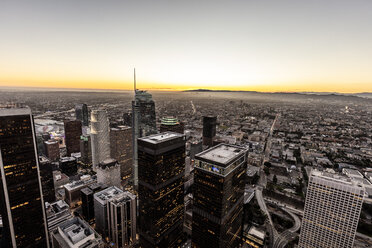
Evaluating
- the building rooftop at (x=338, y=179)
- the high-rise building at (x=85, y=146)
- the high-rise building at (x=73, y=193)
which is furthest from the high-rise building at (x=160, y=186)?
the high-rise building at (x=85, y=146)

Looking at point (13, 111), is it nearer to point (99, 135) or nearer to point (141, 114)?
point (141, 114)

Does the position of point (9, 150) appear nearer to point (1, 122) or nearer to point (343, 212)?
point (1, 122)

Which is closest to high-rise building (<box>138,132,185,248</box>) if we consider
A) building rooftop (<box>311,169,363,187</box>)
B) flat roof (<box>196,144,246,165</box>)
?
flat roof (<box>196,144,246,165</box>)

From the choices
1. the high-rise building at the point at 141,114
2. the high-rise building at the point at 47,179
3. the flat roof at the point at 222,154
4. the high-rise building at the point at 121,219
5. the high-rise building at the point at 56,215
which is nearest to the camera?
the flat roof at the point at 222,154

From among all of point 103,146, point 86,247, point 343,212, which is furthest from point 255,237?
point 103,146

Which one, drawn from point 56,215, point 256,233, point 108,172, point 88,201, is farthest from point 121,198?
point 256,233

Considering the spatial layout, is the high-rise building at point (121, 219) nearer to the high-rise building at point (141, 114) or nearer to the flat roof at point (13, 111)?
the high-rise building at point (141, 114)

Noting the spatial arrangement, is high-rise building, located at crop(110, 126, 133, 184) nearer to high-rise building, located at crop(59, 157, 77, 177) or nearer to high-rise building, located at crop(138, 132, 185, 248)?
high-rise building, located at crop(59, 157, 77, 177)
